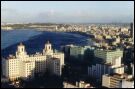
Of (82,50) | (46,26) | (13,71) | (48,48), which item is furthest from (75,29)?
(13,71)

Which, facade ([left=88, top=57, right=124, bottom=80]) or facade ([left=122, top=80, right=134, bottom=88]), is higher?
facade ([left=122, top=80, right=134, bottom=88])

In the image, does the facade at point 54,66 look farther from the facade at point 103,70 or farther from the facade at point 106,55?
the facade at point 106,55

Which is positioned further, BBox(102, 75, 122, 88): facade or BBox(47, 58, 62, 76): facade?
BBox(47, 58, 62, 76): facade

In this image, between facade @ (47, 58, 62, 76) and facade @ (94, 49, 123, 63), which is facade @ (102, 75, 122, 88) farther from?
facade @ (94, 49, 123, 63)

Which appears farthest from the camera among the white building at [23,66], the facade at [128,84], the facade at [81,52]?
the facade at [81,52]

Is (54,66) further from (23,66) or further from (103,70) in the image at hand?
(103,70)

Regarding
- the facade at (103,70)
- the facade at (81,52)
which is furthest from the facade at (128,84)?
the facade at (81,52)

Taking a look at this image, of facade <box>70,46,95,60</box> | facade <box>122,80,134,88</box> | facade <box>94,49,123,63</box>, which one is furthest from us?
facade <box>70,46,95,60</box>

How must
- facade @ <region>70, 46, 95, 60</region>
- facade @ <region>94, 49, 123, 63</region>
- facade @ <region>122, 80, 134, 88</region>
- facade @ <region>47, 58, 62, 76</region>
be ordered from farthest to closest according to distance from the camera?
facade @ <region>70, 46, 95, 60</region> → facade @ <region>94, 49, 123, 63</region> → facade @ <region>47, 58, 62, 76</region> → facade @ <region>122, 80, 134, 88</region>

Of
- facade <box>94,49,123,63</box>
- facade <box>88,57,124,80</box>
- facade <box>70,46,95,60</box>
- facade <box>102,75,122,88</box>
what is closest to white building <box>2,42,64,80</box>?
facade <box>88,57,124,80</box>

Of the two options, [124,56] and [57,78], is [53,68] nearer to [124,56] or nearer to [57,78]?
[57,78]

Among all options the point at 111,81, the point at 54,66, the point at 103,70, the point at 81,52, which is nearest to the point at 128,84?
the point at 111,81
